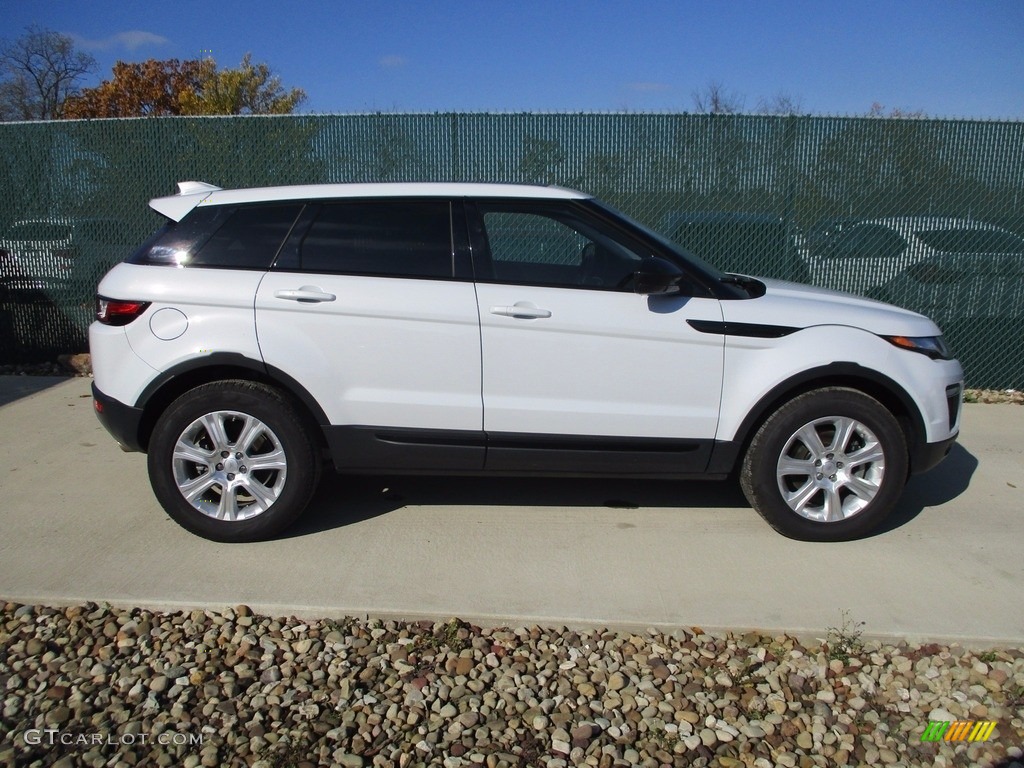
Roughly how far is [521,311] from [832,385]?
66.2 inches

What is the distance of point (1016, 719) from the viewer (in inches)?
119

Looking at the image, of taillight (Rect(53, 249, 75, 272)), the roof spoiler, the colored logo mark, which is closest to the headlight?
the colored logo mark

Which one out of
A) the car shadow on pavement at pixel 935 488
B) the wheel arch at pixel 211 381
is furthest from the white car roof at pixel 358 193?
the car shadow on pavement at pixel 935 488

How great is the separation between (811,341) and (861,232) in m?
3.93

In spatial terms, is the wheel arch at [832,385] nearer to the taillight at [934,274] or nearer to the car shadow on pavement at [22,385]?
the taillight at [934,274]

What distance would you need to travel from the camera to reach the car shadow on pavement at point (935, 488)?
4758mm

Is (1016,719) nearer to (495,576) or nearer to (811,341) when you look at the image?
(811,341)

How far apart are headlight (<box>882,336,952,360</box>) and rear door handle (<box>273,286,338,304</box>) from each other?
2.84m

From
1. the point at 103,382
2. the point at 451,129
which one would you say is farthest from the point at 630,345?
the point at 451,129

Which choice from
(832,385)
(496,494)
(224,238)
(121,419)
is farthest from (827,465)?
(121,419)

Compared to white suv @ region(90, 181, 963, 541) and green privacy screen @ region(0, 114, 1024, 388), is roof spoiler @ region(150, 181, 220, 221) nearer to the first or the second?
white suv @ region(90, 181, 963, 541)

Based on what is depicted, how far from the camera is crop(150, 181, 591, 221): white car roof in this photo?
4328 mm

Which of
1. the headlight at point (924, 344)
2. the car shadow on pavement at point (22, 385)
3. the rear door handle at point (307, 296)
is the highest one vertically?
the rear door handle at point (307, 296)

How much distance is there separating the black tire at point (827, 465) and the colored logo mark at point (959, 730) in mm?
1389
